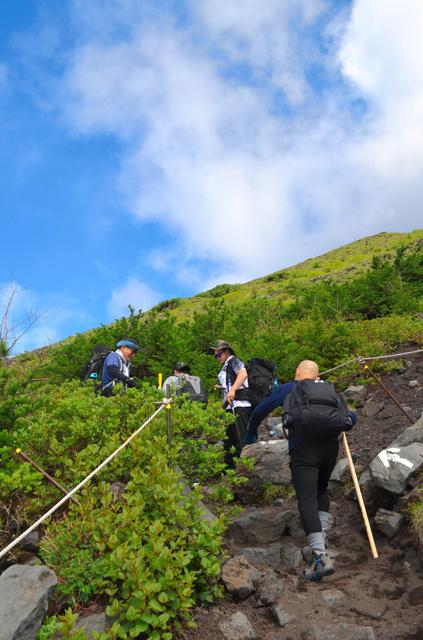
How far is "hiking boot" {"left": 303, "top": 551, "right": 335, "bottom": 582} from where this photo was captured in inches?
161

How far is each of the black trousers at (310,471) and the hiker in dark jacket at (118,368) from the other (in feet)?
10.0

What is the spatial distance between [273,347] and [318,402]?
6.63 metres

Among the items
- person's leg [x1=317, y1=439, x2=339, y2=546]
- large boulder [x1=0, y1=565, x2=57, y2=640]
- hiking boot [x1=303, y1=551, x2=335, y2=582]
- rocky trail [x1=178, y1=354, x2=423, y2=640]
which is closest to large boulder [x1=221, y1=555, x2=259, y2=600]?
rocky trail [x1=178, y1=354, x2=423, y2=640]

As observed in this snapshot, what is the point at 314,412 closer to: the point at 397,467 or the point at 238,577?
the point at 397,467

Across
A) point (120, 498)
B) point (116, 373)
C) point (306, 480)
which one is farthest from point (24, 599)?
point (116, 373)

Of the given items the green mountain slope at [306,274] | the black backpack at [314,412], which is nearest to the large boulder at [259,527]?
the black backpack at [314,412]

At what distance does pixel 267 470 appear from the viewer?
623 centimetres

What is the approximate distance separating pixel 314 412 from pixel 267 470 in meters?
2.16

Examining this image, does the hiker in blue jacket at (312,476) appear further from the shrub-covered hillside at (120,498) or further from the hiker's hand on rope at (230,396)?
the hiker's hand on rope at (230,396)

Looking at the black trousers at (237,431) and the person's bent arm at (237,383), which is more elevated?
the person's bent arm at (237,383)

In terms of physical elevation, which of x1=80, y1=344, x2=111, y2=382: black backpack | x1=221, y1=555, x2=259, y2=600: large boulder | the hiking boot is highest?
x1=80, y1=344, x2=111, y2=382: black backpack

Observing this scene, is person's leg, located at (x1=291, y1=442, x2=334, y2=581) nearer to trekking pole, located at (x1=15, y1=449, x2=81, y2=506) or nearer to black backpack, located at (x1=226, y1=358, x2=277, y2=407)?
trekking pole, located at (x1=15, y1=449, x2=81, y2=506)

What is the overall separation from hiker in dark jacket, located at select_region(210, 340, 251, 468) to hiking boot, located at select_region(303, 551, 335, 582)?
2373 millimetres

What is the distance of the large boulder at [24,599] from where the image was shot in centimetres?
303
